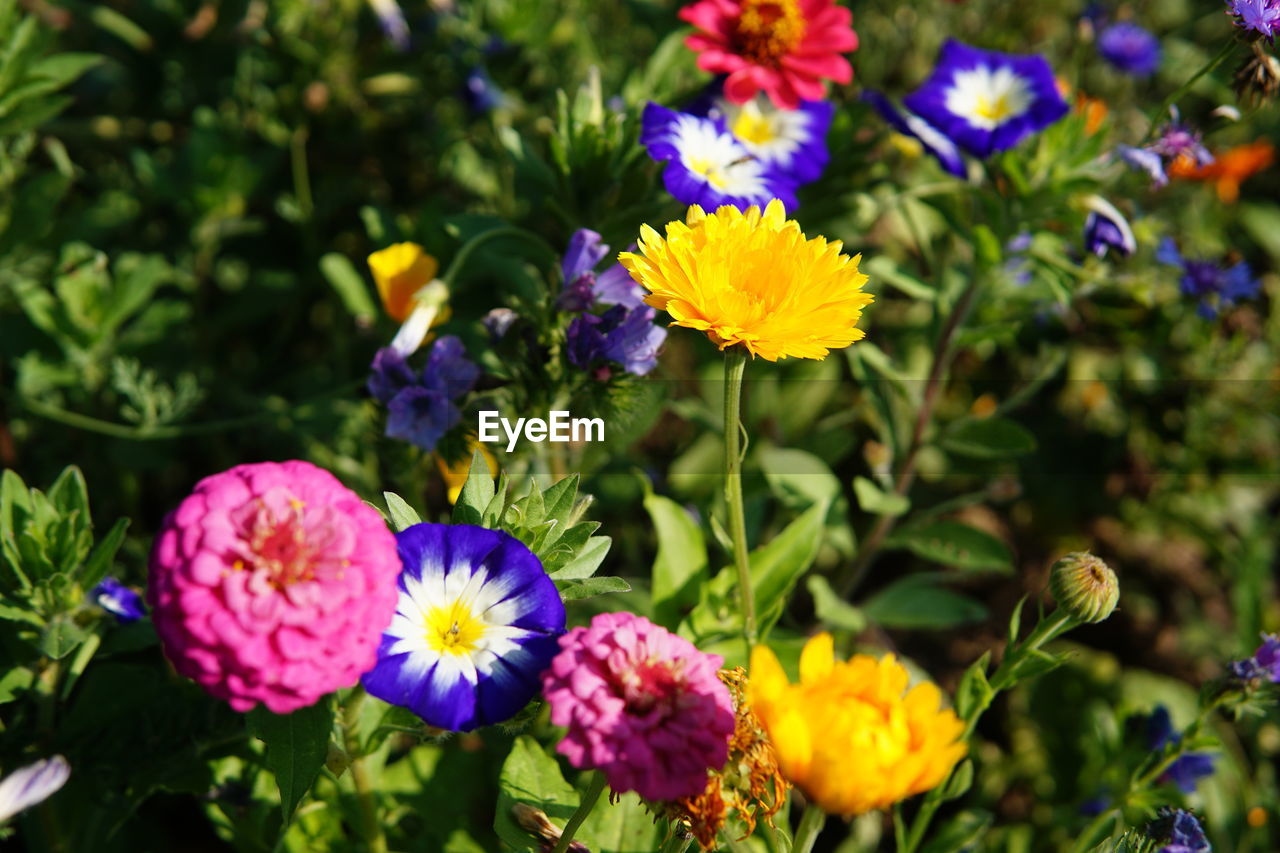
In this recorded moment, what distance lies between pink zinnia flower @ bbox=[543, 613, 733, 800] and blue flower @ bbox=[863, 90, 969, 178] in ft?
4.23

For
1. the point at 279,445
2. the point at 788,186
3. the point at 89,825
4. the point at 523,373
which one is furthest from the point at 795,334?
the point at 279,445

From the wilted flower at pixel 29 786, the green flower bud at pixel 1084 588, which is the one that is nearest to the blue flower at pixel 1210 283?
the green flower bud at pixel 1084 588

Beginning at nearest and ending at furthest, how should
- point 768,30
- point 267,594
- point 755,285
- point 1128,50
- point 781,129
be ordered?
1. point 267,594
2. point 755,285
3. point 768,30
4. point 781,129
5. point 1128,50

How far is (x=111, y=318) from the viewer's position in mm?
2252

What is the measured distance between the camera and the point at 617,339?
1.61 m

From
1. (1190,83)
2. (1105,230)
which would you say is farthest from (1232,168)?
(1190,83)

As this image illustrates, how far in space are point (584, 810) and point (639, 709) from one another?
0.19 m

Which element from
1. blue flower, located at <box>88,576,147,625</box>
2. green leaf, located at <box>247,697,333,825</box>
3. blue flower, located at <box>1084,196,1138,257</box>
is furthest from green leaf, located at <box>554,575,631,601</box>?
blue flower, located at <box>1084,196,1138,257</box>

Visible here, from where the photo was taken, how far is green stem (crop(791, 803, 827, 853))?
3.86 feet

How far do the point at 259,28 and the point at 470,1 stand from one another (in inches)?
21.4

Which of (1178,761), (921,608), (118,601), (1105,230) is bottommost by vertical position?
(921,608)

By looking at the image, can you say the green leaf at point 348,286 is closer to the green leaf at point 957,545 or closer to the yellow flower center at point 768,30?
the yellow flower center at point 768,30

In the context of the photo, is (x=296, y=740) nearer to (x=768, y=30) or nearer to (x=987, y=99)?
(x=768, y=30)

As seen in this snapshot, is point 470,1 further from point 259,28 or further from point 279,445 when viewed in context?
point 279,445
